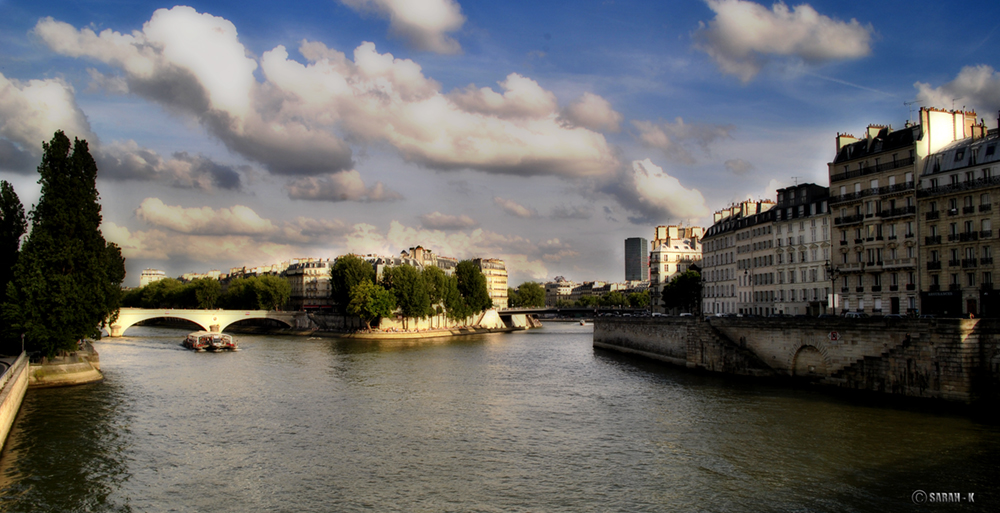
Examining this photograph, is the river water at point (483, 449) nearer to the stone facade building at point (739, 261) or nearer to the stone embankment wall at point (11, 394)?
the stone embankment wall at point (11, 394)

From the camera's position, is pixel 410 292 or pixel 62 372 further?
pixel 410 292

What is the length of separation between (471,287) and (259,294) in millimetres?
39953

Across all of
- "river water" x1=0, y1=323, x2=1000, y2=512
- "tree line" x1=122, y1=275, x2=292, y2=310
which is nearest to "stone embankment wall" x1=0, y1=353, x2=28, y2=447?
"river water" x1=0, y1=323, x2=1000, y2=512

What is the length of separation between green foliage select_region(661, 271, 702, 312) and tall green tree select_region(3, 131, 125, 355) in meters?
78.4

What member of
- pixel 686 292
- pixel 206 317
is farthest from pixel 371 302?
pixel 686 292

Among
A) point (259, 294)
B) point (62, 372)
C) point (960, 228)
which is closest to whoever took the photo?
point (62, 372)

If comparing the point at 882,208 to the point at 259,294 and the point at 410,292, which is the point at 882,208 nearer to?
the point at 410,292

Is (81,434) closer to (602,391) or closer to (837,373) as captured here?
(602,391)

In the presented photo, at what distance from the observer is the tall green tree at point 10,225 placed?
45.6 meters

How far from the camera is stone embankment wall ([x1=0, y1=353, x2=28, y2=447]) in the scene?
25281 millimetres

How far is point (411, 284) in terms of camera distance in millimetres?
→ 106625

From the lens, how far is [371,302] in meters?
103

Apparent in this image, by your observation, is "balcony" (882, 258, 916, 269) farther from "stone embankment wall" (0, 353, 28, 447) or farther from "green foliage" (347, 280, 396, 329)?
"green foliage" (347, 280, 396, 329)

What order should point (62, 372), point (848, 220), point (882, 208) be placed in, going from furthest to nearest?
point (848, 220)
point (882, 208)
point (62, 372)
